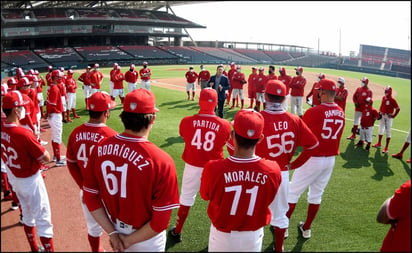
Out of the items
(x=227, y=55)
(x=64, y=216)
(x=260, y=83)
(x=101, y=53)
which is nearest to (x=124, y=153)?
(x=64, y=216)

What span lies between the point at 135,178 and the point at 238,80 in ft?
41.2

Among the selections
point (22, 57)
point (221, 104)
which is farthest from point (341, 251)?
point (22, 57)

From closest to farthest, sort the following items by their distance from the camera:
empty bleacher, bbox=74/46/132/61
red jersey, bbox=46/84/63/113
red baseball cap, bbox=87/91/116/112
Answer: red baseball cap, bbox=87/91/116/112 < red jersey, bbox=46/84/63/113 < empty bleacher, bbox=74/46/132/61

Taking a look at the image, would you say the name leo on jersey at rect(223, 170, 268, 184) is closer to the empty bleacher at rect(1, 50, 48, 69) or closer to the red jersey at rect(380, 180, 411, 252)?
the red jersey at rect(380, 180, 411, 252)

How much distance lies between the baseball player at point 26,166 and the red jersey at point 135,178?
1.69 meters

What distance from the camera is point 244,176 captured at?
8.61ft

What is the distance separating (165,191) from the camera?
8.25 feet

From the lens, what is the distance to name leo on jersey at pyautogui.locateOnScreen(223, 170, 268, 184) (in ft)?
8.61

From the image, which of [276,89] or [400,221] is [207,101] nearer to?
[276,89]

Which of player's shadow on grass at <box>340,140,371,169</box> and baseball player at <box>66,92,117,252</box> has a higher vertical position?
baseball player at <box>66,92,117,252</box>

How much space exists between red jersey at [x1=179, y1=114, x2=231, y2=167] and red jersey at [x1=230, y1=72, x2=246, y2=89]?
403 inches

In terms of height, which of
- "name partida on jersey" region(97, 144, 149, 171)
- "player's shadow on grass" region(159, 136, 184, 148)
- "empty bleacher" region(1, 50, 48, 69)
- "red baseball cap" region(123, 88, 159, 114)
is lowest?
"player's shadow on grass" region(159, 136, 184, 148)

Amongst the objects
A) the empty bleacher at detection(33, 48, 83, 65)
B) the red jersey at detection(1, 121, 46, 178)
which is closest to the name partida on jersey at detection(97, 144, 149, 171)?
the red jersey at detection(1, 121, 46, 178)

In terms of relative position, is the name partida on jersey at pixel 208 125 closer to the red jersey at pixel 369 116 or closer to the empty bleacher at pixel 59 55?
the red jersey at pixel 369 116
